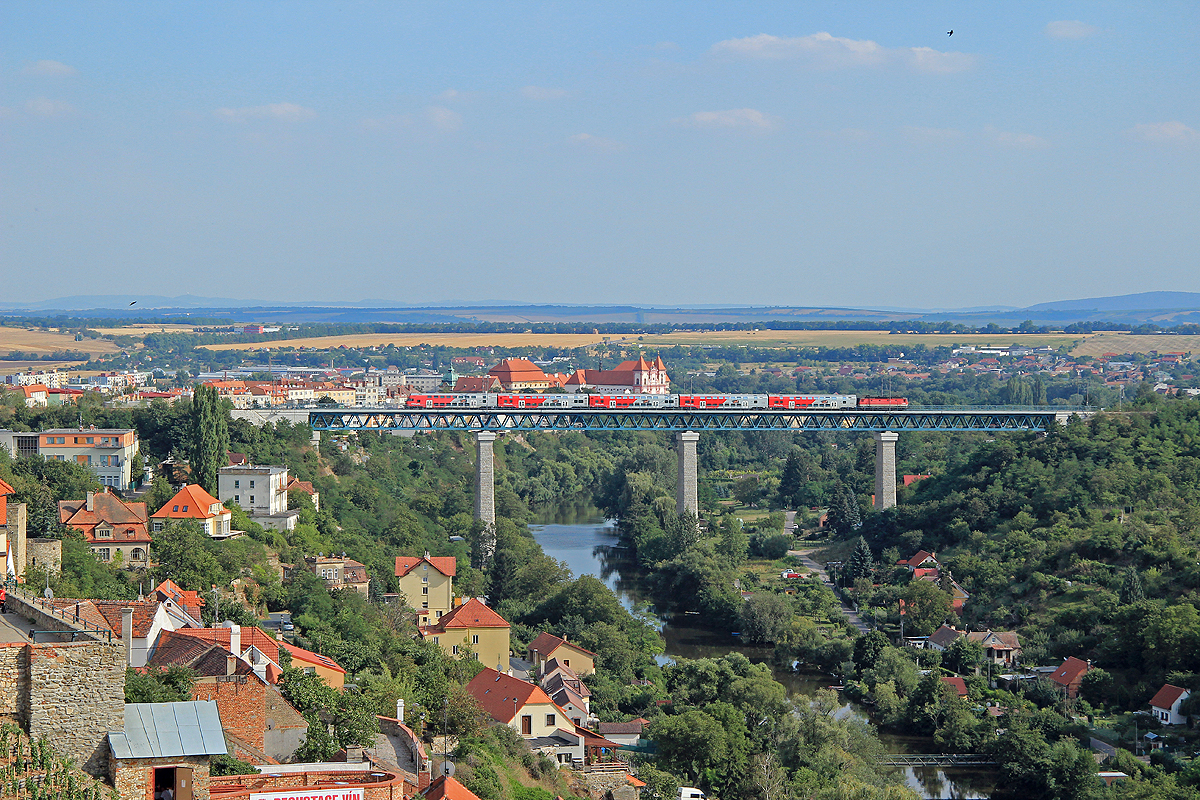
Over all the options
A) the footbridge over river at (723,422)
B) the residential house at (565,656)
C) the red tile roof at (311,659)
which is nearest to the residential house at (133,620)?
the red tile roof at (311,659)

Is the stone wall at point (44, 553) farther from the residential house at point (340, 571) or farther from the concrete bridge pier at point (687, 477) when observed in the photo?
the concrete bridge pier at point (687, 477)

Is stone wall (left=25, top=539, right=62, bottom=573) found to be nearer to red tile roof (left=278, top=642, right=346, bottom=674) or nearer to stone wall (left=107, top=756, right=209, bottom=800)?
red tile roof (left=278, top=642, right=346, bottom=674)

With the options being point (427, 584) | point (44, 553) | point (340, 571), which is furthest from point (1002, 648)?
point (44, 553)

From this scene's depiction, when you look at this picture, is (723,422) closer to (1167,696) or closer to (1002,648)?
(1002,648)

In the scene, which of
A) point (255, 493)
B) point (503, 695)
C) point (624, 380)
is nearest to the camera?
point (503, 695)

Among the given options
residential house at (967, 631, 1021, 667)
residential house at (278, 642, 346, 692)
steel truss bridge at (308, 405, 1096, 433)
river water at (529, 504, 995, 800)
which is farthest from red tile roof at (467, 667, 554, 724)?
steel truss bridge at (308, 405, 1096, 433)

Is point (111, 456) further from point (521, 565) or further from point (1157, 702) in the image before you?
point (1157, 702)
